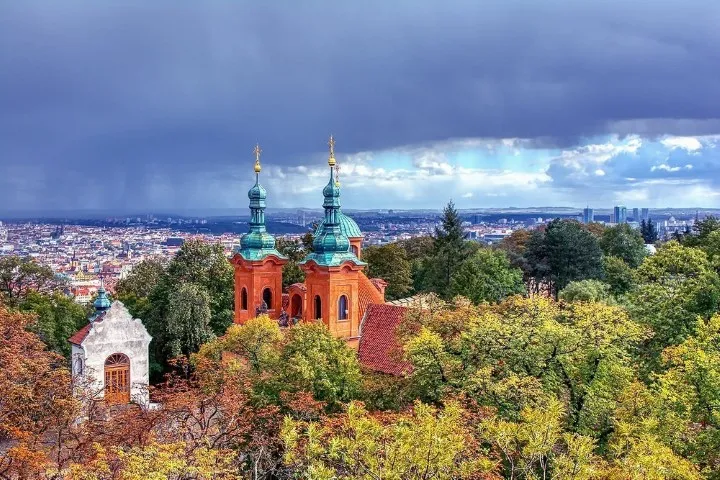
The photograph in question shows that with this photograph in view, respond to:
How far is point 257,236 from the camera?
135 feet

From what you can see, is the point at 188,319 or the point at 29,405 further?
the point at 188,319

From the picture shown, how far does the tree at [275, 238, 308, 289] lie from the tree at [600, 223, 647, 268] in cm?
2992

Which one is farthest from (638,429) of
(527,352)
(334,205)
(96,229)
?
(96,229)

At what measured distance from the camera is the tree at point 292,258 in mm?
52500

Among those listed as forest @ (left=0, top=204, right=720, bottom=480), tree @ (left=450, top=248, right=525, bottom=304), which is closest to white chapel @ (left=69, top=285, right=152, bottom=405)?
forest @ (left=0, top=204, right=720, bottom=480)

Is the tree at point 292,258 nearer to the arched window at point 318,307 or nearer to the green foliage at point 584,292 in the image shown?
the arched window at point 318,307

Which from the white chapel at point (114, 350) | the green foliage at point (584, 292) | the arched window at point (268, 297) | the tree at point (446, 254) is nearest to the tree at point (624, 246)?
the tree at point (446, 254)

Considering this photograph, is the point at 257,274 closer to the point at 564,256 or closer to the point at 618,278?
the point at 618,278

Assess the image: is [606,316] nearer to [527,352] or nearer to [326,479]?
[527,352]

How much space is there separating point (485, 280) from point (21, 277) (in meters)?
33.1

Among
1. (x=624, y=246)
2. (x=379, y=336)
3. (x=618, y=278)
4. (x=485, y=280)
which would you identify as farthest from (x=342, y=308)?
(x=624, y=246)

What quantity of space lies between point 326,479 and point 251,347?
16.0 m

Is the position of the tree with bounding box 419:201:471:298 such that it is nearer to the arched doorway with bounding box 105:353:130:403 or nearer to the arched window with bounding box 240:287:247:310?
the arched window with bounding box 240:287:247:310

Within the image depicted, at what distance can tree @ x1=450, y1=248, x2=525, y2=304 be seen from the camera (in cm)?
5009
